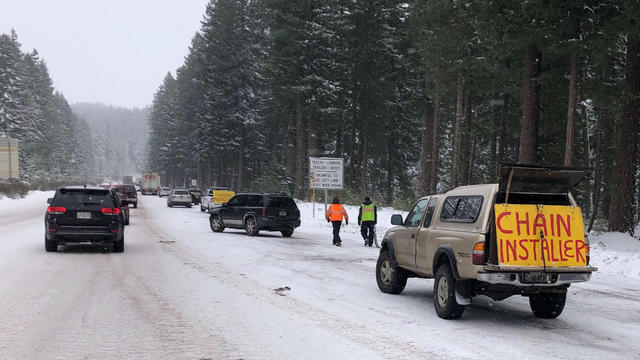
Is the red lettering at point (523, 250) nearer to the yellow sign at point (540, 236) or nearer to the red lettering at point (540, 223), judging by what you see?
the yellow sign at point (540, 236)

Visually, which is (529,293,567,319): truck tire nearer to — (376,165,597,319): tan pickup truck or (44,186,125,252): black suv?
(376,165,597,319): tan pickup truck

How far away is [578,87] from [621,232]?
212 inches

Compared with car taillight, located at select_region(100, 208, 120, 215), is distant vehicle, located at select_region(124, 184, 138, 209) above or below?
below

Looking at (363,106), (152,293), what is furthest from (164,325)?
(363,106)

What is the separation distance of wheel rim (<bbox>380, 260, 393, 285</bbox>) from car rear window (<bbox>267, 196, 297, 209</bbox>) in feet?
43.9

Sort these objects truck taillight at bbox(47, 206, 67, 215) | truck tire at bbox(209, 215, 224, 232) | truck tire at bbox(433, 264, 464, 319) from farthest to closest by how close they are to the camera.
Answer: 1. truck tire at bbox(209, 215, 224, 232)
2. truck taillight at bbox(47, 206, 67, 215)
3. truck tire at bbox(433, 264, 464, 319)

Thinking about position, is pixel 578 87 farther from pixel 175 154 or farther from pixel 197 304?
pixel 175 154

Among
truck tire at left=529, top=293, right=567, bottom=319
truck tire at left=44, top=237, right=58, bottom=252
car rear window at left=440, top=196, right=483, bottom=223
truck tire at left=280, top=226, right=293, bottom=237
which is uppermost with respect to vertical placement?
car rear window at left=440, top=196, right=483, bottom=223

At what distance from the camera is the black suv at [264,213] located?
2400 cm

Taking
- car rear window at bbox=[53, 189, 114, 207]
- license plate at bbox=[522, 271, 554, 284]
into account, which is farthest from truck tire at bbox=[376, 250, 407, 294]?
car rear window at bbox=[53, 189, 114, 207]

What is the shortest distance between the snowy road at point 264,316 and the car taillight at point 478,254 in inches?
36.0

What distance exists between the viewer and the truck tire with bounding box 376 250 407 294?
10539 mm

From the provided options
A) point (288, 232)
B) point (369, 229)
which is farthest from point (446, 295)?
point (288, 232)

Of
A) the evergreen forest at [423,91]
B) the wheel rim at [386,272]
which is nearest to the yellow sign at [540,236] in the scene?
the wheel rim at [386,272]
